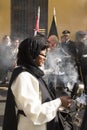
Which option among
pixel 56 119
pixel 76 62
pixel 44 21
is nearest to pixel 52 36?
pixel 76 62

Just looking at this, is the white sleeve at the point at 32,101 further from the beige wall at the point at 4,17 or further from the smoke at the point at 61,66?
the beige wall at the point at 4,17

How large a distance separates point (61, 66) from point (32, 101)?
6761mm

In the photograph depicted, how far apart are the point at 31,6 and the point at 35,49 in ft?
Answer: 42.3

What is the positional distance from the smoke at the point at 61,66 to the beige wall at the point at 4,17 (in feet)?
16.1

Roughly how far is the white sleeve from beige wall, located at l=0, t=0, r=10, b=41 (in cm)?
1230

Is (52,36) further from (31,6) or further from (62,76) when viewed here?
(31,6)

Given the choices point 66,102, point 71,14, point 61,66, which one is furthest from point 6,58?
point 66,102

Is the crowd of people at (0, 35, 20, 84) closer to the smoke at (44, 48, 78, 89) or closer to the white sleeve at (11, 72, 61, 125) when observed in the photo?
the smoke at (44, 48, 78, 89)

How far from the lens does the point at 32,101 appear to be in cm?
281

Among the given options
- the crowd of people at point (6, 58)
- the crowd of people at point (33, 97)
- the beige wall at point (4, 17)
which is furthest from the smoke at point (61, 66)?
the crowd of people at point (33, 97)

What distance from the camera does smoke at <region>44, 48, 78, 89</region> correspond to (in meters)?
8.46

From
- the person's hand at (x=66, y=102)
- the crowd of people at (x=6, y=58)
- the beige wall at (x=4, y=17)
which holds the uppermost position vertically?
the person's hand at (x=66, y=102)

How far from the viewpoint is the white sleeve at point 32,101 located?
2807 mm

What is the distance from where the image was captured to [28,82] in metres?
2.88
